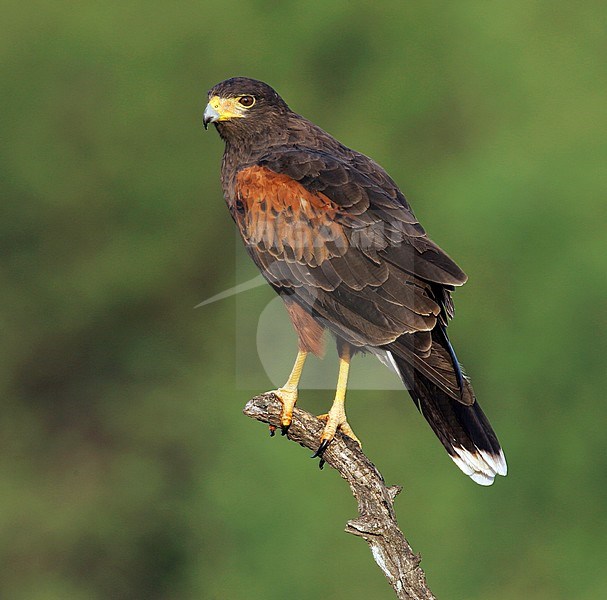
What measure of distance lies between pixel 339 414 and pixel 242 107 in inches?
57.9

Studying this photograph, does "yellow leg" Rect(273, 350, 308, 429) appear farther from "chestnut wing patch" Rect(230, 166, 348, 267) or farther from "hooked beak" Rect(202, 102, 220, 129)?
"hooked beak" Rect(202, 102, 220, 129)

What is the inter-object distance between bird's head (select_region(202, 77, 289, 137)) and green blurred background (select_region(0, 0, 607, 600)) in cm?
683

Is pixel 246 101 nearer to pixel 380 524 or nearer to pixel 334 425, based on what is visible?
pixel 334 425

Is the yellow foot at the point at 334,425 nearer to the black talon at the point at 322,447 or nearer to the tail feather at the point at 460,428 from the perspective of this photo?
the black talon at the point at 322,447

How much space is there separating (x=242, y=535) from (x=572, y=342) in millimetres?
3995

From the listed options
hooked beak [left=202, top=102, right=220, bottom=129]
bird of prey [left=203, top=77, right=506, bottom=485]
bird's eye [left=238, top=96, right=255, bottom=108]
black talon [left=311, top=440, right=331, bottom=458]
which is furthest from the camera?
bird's eye [left=238, top=96, right=255, bottom=108]

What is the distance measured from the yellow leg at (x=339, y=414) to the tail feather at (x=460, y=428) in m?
0.30

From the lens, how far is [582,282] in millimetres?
12422

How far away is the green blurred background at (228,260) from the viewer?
1263cm

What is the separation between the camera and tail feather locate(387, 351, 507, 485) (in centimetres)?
476

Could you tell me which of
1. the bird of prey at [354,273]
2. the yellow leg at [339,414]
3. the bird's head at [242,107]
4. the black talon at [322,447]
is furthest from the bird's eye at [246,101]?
the black talon at [322,447]

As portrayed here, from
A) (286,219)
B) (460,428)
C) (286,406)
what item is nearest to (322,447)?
(286,406)

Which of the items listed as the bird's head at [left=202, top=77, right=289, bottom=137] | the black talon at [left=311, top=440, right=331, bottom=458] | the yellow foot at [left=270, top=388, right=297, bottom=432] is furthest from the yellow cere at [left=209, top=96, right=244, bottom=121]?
the black talon at [left=311, top=440, right=331, bottom=458]

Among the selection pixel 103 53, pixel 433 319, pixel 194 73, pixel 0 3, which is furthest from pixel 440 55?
pixel 433 319
